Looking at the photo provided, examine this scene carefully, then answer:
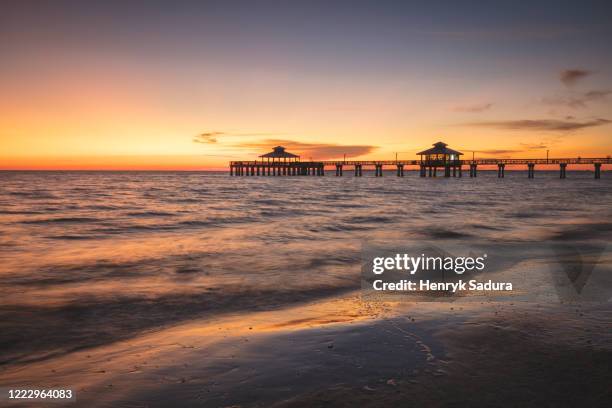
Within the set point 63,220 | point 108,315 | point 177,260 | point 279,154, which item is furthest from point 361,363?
point 279,154

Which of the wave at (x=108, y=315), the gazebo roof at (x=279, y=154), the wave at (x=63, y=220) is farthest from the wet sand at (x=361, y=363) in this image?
the gazebo roof at (x=279, y=154)

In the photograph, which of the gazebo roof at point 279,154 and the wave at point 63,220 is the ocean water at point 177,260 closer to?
the wave at point 63,220

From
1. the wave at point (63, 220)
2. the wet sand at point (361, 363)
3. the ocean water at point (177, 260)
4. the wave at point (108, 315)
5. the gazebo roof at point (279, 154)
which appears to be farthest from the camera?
the gazebo roof at point (279, 154)

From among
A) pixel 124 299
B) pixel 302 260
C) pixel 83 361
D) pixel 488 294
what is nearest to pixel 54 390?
pixel 83 361

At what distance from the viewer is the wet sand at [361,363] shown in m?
3.17

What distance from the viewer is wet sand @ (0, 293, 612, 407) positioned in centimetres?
317

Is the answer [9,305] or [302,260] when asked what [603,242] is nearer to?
[302,260]

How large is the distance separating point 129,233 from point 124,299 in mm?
10239

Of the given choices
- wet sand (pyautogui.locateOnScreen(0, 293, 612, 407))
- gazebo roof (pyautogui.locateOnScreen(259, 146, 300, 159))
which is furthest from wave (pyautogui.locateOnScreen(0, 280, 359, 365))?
gazebo roof (pyautogui.locateOnScreen(259, 146, 300, 159))

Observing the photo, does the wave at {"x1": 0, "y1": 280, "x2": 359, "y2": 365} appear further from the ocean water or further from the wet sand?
the wet sand

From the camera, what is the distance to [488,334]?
446 centimetres

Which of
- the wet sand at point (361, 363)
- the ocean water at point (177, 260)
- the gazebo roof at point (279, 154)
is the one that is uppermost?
the gazebo roof at point (279, 154)

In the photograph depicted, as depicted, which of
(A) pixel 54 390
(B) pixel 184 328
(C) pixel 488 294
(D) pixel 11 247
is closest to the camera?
(A) pixel 54 390

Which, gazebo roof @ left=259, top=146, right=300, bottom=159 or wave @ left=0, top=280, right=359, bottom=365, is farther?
gazebo roof @ left=259, top=146, right=300, bottom=159
